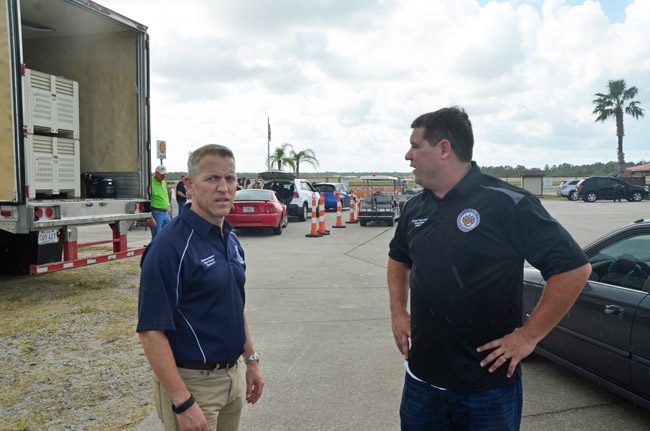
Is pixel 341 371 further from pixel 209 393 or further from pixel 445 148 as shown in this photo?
pixel 445 148

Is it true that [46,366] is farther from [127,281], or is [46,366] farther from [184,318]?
[127,281]

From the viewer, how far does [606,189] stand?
121 feet

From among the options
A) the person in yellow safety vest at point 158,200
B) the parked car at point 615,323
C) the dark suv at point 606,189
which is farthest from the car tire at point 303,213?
the dark suv at point 606,189

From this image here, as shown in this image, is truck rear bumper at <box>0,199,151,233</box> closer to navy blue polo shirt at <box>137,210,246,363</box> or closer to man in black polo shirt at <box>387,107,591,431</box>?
navy blue polo shirt at <box>137,210,246,363</box>

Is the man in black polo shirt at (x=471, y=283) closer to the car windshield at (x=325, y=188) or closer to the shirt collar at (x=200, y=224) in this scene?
the shirt collar at (x=200, y=224)

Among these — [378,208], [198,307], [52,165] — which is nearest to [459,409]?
[198,307]

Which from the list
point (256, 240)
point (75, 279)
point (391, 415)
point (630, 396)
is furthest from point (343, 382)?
point (256, 240)

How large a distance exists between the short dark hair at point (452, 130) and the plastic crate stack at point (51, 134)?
601 centimetres

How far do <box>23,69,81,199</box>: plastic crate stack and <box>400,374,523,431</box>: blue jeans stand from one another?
6084mm

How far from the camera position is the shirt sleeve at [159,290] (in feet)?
6.57

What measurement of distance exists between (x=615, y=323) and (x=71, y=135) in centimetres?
737

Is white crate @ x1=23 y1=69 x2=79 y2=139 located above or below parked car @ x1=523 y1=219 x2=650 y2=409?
above

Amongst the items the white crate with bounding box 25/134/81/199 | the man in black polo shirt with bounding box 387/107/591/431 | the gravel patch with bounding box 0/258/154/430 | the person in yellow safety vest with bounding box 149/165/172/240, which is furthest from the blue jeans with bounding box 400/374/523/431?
the person in yellow safety vest with bounding box 149/165/172/240

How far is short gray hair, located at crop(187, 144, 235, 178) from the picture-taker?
232cm
